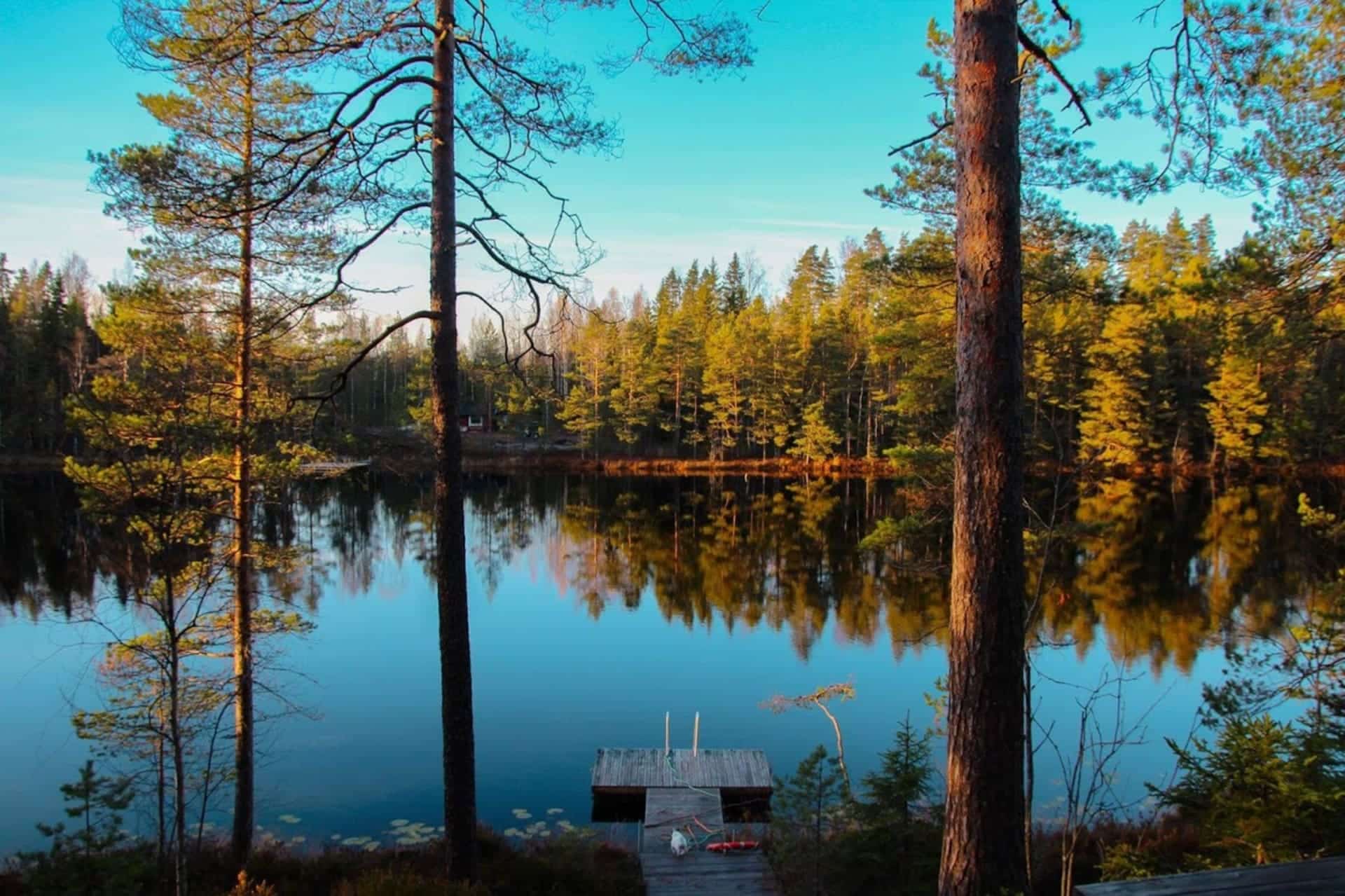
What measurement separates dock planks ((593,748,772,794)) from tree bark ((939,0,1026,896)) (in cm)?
713

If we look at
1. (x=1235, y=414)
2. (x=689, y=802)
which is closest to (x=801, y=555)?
(x=689, y=802)

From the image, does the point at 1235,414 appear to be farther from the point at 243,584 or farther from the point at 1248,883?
the point at 1248,883

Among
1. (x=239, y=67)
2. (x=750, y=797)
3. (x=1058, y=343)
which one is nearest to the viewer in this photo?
(x=239, y=67)

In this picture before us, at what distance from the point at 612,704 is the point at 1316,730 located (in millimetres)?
9851

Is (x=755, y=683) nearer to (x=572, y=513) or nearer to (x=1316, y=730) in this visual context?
(x=1316, y=730)

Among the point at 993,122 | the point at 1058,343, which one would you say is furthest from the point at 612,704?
the point at 993,122

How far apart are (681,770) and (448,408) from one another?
6534mm

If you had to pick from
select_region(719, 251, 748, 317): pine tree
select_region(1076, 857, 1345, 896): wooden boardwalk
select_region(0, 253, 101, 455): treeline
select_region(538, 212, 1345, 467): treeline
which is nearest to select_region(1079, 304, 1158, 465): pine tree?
select_region(538, 212, 1345, 467): treeline

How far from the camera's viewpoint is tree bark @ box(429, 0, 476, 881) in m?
5.38

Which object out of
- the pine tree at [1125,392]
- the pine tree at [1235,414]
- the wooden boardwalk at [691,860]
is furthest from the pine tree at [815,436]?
the wooden boardwalk at [691,860]

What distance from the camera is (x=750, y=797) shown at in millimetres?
9930

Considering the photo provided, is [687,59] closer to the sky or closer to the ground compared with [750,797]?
closer to the sky

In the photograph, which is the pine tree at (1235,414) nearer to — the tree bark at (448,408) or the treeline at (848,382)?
the treeline at (848,382)

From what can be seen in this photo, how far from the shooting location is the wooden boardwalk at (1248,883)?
6.77 feet
